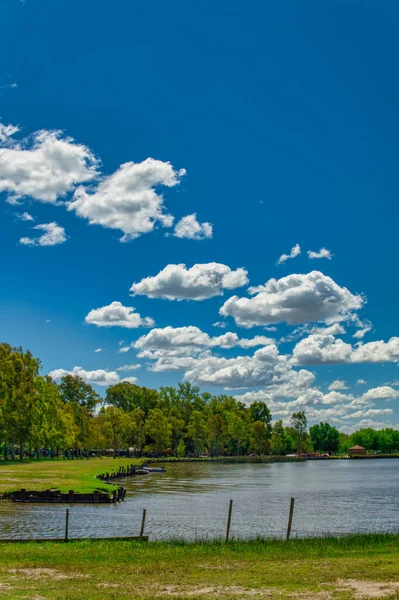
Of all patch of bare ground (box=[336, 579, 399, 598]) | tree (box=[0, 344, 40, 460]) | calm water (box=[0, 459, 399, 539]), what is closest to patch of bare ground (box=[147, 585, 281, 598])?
patch of bare ground (box=[336, 579, 399, 598])

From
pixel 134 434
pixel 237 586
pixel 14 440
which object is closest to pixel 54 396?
pixel 14 440

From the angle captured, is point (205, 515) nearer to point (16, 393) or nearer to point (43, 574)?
point (43, 574)

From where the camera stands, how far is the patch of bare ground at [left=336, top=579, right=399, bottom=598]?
16047mm

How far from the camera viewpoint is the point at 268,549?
2609 cm

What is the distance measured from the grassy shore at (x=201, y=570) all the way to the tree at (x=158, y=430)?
162807mm

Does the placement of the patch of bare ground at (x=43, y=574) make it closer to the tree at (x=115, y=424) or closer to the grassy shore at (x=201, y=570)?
the grassy shore at (x=201, y=570)

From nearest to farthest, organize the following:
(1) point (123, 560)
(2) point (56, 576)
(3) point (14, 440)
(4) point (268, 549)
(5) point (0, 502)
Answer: (2) point (56, 576), (1) point (123, 560), (4) point (268, 549), (5) point (0, 502), (3) point (14, 440)

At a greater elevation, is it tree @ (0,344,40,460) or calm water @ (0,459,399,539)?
tree @ (0,344,40,460)

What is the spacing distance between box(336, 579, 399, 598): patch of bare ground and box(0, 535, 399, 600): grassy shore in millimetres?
27

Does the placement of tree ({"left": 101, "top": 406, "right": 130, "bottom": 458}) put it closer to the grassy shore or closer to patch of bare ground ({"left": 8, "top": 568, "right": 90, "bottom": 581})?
the grassy shore

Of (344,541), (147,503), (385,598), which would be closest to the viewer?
(385,598)

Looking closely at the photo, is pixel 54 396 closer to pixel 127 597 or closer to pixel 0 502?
Result: pixel 0 502

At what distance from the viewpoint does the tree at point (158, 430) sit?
188375mm

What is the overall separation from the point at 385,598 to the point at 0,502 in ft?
139
